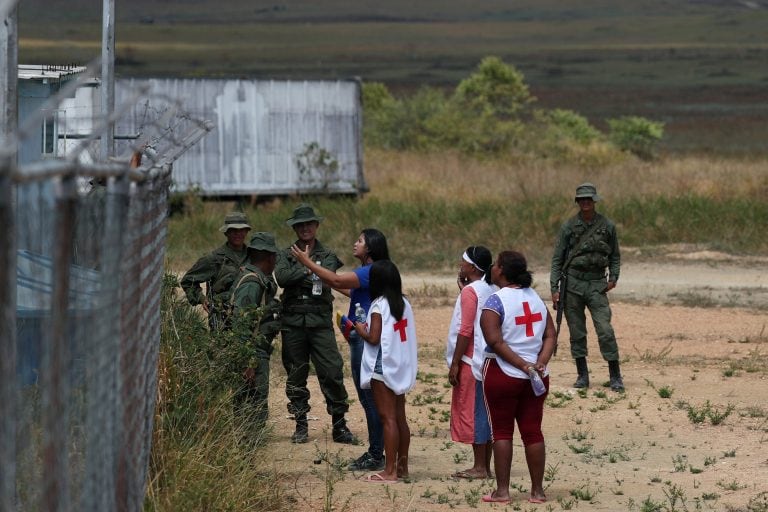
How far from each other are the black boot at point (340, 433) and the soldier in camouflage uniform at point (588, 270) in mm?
2637

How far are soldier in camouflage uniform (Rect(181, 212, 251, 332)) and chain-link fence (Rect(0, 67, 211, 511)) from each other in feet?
10.9

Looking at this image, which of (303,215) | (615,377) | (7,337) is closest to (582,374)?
(615,377)

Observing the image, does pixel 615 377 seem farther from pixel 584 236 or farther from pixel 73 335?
pixel 73 335

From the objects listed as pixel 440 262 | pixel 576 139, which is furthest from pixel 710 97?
pixel 440 262

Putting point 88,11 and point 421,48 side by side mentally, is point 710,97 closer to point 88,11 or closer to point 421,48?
point 421,48

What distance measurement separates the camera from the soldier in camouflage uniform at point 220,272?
912cm

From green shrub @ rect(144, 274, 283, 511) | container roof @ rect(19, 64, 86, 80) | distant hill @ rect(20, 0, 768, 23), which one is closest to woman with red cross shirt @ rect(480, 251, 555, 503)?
green shrub @ rect(144, 274, 283, 511)

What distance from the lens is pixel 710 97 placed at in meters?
83.7

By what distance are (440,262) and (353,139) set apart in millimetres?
7796

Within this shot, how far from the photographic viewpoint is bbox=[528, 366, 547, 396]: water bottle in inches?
299

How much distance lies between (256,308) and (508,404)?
1.75 m

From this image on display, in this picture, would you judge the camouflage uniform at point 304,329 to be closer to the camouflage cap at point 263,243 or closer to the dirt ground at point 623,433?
the camouflage cap at point 263,243

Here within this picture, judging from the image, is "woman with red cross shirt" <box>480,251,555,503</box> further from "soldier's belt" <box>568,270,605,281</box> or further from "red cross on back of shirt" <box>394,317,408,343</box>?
"soldier's belt" <box>568,270,605,281</box>

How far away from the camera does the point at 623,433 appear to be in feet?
32.9
